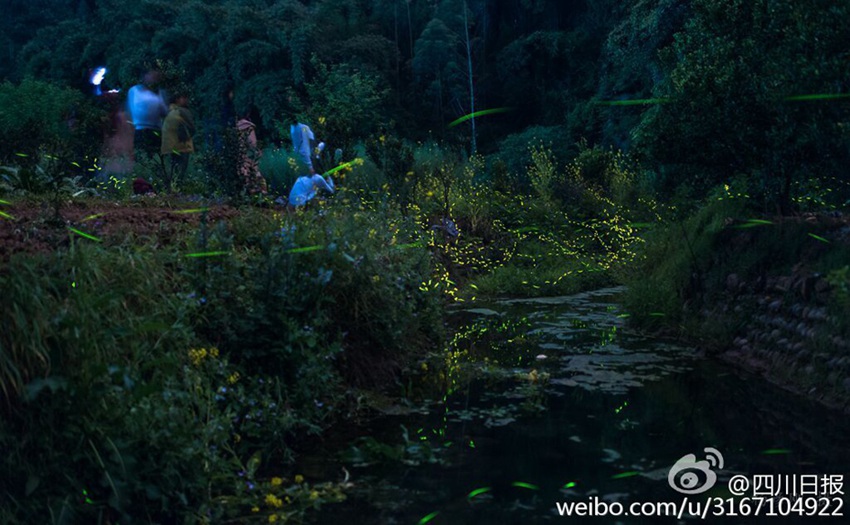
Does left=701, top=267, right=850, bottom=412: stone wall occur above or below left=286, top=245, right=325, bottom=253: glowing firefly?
below

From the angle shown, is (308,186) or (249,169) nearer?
(308,186)

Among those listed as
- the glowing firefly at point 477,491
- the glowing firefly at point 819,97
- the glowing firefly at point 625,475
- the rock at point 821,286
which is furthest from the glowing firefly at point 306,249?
the glowing firefly at point 819,97

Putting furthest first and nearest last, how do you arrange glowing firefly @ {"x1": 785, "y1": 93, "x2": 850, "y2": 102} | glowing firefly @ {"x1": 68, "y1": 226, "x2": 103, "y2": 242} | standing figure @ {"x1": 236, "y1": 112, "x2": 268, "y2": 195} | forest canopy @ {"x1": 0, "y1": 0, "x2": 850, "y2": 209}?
forest canopy @ {"x1": 0, "y1": 0, "x2": 850, "y2": 209}
standing figure @ {"x1": 236, "y1": 112, "x2": 268, "y2": 195}
glowing firefly @ {"x1": 785, "y1": 93, "x2": 850, "y2": 102}
glowing firefly @ {"x1": 68, "y1": 226, "x2": 103, "y2": 242}

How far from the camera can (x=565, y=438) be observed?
6.55 meters

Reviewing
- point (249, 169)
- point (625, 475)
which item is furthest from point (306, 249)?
point (249, 169)

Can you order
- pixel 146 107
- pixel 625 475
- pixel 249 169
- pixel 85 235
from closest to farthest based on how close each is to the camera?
pixel 625 475 < pixel 85 235 < pixel 249 169 < pixel 146 107

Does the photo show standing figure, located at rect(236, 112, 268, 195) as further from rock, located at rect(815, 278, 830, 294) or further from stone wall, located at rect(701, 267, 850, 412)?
rock, located at rect(815, 278, 830, 294)

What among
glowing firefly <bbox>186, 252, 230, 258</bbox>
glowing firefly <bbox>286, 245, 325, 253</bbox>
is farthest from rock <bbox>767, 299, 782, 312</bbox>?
glowing firefly <bbox>186, 252, 230, 258</bbox>

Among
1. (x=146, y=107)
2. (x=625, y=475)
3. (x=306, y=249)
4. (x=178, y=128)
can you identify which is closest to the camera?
(x=625, y=475)

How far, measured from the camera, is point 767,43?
9922 mm

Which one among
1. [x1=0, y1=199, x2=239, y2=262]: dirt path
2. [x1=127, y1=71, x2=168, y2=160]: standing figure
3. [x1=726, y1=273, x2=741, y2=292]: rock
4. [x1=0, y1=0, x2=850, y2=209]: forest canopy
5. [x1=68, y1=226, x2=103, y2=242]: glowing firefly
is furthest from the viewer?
[x1=0, y1=0, x2=850, y2=209]: forest canopy

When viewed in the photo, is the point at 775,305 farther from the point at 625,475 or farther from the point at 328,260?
the point at 328,260

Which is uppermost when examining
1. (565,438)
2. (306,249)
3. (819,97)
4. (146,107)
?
(146,107)

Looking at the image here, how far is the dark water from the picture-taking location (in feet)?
17.5
